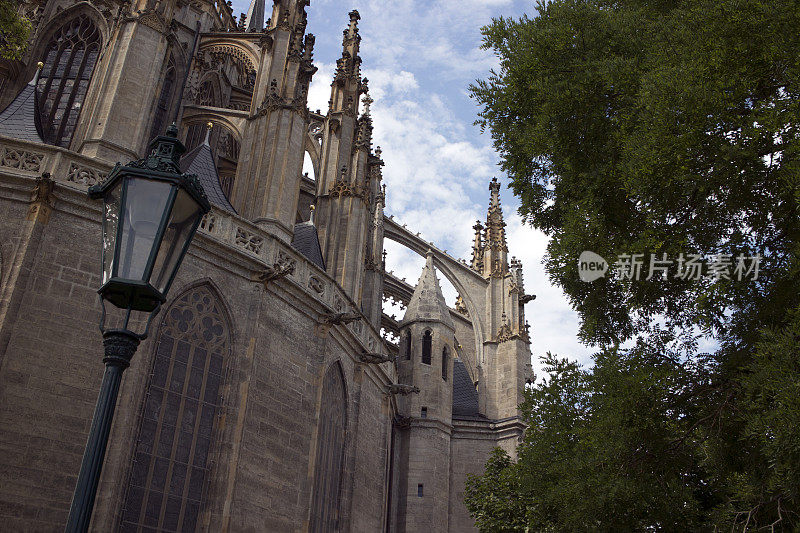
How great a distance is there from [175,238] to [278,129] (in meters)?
13.6

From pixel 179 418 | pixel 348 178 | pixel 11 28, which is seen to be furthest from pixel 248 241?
pixel 348 178

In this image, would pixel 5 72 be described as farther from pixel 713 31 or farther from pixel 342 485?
pixel 713 31

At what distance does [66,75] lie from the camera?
2086 centimetres

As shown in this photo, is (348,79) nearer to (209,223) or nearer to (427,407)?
(427,407)

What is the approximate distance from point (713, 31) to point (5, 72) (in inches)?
748

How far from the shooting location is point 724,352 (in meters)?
9.16

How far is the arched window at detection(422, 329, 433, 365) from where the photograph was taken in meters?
24.7

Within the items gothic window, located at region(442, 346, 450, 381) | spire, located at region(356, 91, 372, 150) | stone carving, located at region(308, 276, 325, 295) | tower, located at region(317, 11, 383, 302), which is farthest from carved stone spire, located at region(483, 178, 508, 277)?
stone carving, located at region(308, 276, 325, 295)

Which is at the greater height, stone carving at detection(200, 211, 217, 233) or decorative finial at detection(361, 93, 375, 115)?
decorative finial at detection(361, 93, 375, 115)

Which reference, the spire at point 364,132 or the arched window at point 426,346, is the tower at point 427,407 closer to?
the arched window at point 426,346

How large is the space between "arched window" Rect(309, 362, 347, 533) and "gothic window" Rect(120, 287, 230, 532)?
262cm

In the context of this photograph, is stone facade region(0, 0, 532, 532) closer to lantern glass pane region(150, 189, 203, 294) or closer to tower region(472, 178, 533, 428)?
tower region(472, 178, 533, 428)

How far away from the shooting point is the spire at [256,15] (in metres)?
40.0

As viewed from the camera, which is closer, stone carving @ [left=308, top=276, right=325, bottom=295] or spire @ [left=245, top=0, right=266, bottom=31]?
stone carving @ [left=308, top=276, right=325, bottom=295]
